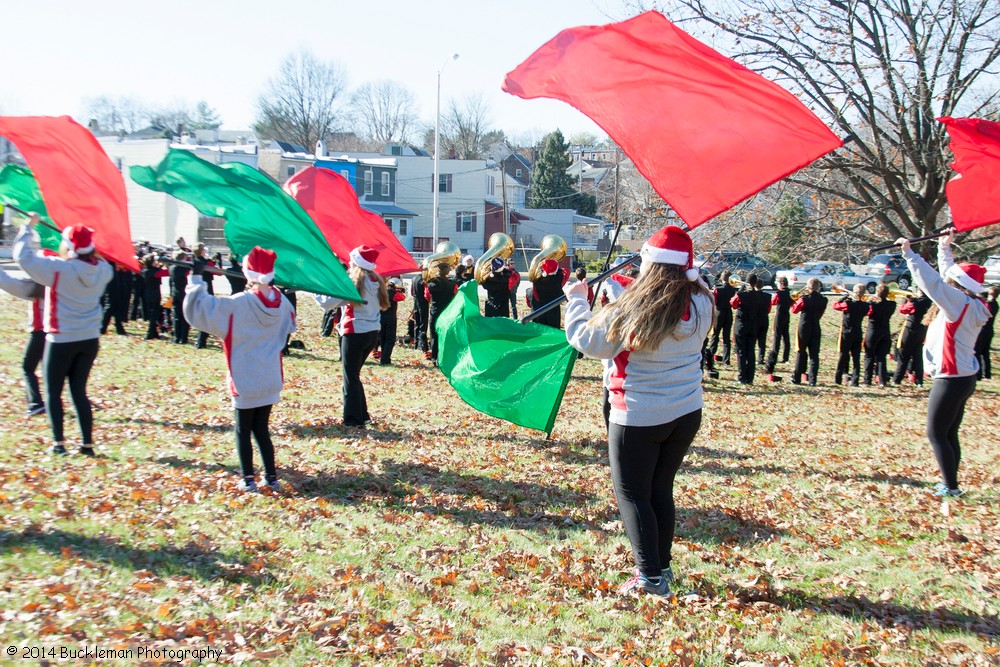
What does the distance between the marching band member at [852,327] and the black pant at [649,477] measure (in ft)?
41.9

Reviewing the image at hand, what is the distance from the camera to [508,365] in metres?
8.07

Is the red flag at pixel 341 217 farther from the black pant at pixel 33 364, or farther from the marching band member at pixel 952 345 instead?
the marching band member at pixel 952 345

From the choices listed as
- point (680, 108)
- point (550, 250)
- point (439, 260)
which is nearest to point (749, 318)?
point (550, 250)

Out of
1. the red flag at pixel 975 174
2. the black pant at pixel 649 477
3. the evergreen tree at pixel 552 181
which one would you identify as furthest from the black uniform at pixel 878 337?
the evergreen tree at pixel 552 181

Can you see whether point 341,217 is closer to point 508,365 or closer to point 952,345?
point 508,365

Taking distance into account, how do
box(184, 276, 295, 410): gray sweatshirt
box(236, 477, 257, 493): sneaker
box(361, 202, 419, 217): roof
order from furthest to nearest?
box(361, 202, 419, 217): roof, box(236, 477, 257, 493): sneaker, box(184, 276, 295, 410): gray sweatshirt

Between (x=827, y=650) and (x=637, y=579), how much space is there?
3.67 ft

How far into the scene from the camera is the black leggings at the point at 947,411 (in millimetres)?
7035

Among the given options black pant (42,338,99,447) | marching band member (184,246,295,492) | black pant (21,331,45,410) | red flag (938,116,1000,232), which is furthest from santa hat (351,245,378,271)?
red flag (938,116,1000,232)

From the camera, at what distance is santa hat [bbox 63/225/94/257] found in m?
7.17

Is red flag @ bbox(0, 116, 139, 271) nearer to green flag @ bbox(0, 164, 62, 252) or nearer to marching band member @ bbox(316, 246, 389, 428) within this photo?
green flag @ bbox(0, 164, 62, 252)

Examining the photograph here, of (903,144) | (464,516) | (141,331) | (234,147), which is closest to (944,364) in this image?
(464,516)

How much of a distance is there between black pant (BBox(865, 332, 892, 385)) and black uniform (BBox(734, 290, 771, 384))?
9.04 ft

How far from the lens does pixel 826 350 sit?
2311 cm
